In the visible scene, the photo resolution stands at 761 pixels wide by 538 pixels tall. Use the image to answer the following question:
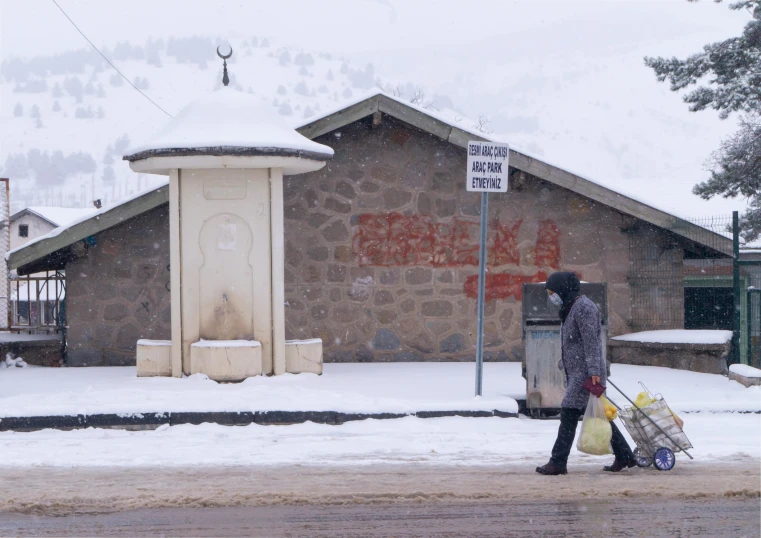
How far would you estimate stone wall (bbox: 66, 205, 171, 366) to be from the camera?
14.6 m

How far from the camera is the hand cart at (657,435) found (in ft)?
26.1

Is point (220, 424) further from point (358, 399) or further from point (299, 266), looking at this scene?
point (299, 266)

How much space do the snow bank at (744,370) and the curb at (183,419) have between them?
4317 mm

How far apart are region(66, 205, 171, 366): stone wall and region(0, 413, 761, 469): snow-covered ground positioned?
4.82 metres

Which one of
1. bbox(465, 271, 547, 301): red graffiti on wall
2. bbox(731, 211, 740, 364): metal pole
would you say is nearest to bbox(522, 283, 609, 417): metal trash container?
bbox(731, 211, 740, 364): metal pole

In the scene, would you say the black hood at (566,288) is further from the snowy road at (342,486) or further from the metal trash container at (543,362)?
the metal trash container at (543,362)

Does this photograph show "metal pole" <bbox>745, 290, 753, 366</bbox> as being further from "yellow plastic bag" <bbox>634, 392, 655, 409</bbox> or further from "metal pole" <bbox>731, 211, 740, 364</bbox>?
"yellow plastic bag" <bbox>634, 392, 655, 409</bbox>

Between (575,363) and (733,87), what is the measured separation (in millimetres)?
13822

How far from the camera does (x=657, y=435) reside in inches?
316

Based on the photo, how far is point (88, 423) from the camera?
394 inches

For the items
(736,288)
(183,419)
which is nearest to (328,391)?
(183,419)

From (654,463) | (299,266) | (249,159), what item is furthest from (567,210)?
(654,463)

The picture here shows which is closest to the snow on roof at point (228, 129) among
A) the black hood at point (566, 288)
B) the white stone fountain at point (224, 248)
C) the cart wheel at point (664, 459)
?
the white stone fountain at point (224, 248)

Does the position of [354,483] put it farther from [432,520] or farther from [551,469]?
[551,469]
